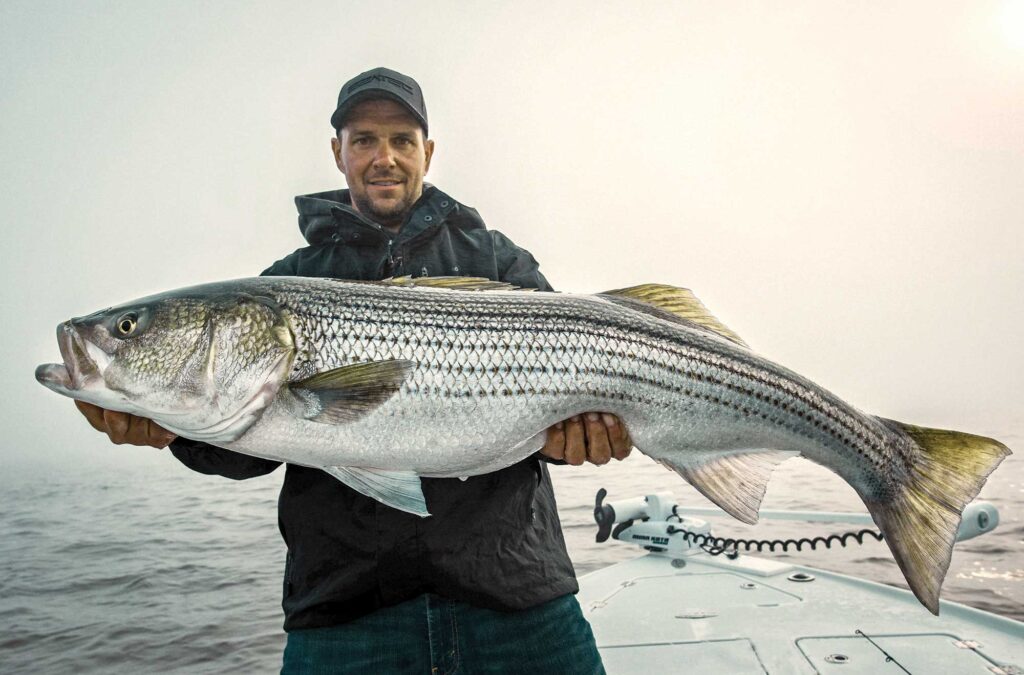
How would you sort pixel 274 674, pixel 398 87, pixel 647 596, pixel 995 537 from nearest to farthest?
1. pixel 398 87
2. pixel 647 596
3. pixel 274 674
4. pixel 995 537

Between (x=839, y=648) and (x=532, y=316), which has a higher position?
(x=532, y=316)

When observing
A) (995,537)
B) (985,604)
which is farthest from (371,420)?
(995,537)

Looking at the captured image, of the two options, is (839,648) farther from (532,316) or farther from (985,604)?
(985,604)

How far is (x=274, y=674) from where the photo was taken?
29.8 ft

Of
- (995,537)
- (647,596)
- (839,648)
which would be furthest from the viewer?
(995,537)

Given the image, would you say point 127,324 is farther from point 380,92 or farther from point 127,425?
point 380,92

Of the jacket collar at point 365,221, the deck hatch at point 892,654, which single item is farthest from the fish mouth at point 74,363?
the deck hatch at point 892,654

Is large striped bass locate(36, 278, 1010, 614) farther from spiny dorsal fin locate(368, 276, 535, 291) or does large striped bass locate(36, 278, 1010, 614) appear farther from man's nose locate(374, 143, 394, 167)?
man's nose locate(374, 143, 394, 167)

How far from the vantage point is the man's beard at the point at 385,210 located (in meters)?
4.06

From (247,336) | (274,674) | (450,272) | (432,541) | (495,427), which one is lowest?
(274,674)

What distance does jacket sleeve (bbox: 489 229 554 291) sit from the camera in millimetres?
3979

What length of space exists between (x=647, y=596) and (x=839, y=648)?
1.92 meters

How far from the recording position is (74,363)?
2979 mm

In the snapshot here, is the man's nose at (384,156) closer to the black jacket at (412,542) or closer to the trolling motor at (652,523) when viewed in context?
the black jacket at (412,542)
